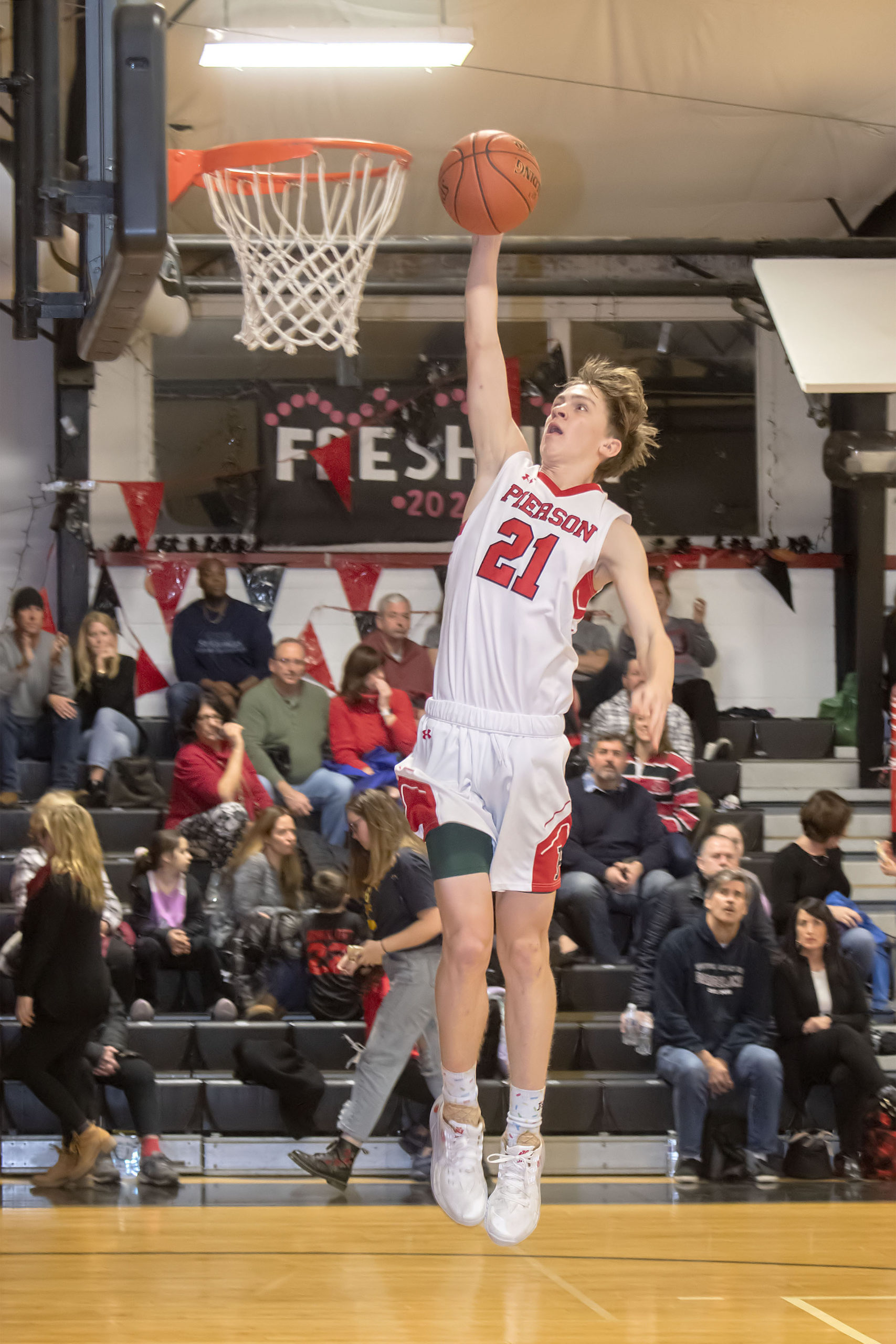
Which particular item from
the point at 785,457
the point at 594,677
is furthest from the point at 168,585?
the point at 785,457

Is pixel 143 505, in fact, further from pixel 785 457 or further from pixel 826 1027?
pixel 826 1027

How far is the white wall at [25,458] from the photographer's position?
10.6 m

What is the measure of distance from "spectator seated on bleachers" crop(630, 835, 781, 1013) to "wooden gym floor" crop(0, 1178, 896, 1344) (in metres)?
1.00

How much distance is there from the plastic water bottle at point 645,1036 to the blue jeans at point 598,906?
0.59m

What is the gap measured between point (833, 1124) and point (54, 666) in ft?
17.0

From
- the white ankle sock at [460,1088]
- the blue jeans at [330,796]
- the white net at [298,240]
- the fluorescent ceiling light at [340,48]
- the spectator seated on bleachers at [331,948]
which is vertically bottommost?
the spectator seated on bleachers at [331,948]

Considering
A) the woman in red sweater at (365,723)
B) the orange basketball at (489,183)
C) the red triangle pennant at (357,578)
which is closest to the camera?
the orange basketball at (489,183)

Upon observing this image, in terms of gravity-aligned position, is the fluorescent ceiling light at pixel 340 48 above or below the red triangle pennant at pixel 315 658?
above

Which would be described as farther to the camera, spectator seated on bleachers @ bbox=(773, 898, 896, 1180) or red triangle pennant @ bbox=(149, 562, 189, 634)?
red triangle pennant @ bbox=(149, 562, 189, 634)

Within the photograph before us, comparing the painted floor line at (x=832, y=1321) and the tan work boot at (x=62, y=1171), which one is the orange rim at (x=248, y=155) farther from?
the painted floor line at (x=832, y=1321)

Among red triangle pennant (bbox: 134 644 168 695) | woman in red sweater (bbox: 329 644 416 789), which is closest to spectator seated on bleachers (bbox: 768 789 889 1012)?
woman in red sweater (bbox: 329 644 416 789)

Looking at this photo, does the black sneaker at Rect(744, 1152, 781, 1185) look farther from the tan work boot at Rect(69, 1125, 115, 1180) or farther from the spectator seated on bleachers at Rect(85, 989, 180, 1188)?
the tan work boot at Rect(69, 1125, 115, 1180)

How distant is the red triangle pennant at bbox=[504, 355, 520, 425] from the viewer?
11289 mm

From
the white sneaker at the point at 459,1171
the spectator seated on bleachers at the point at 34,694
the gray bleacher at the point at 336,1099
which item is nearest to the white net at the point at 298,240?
the spectator seated on bleachers at the point at 34,694
